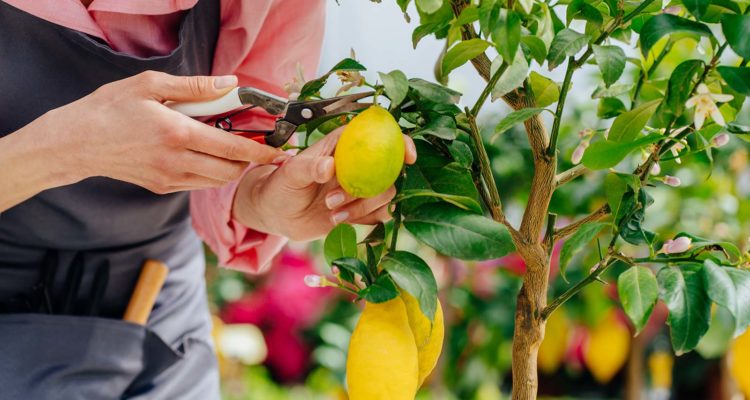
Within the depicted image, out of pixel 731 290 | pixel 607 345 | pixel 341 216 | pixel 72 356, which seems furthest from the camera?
pixel 607 345

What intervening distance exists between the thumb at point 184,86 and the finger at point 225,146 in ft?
0.08

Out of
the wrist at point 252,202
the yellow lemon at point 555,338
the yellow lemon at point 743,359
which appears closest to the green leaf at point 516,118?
the wrist at point 252,202

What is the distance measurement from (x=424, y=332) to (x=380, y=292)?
3.3 inches

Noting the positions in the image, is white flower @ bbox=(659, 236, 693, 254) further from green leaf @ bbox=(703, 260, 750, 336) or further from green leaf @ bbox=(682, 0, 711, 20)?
green leaf @ bbox=(682, 0, 711, 20)

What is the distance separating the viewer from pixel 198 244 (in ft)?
3.36

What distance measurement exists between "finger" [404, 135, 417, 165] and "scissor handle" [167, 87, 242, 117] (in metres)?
0.15


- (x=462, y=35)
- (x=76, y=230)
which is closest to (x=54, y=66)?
(x=76, y=230)

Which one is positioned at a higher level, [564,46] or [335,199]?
[564,46]

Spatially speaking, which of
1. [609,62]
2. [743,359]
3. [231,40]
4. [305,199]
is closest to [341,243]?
[305,199]

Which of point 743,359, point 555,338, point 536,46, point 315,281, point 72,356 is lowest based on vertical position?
point 555,338

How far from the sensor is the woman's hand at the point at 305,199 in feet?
2.02

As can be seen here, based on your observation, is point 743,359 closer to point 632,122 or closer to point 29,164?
point 632,122

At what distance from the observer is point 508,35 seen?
48 cm

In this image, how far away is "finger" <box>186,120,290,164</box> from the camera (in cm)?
60
